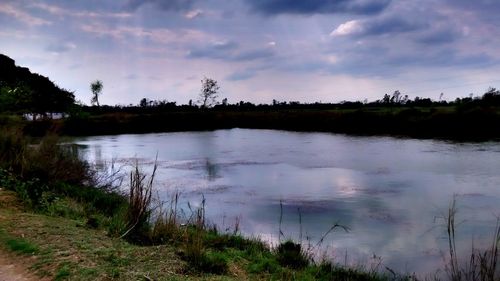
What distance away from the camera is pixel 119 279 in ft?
16.6

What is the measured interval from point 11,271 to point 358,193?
11.3m

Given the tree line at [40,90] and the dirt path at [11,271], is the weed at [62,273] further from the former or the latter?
the tree line at [40,90]

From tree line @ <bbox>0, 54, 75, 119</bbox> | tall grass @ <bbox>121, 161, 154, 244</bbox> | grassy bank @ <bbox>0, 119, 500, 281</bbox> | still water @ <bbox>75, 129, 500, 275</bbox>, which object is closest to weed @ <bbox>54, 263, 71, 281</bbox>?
grassy bank @ <bbox>0, 119, 500, 281</bbox>

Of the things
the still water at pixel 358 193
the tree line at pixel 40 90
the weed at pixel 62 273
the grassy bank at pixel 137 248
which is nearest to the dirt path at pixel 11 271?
the grassy bank at pixel 137 248

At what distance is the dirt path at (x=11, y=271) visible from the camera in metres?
5.07

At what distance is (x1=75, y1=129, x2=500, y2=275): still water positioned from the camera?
9594mm

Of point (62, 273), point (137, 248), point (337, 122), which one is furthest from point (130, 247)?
Result: point (337, 122)

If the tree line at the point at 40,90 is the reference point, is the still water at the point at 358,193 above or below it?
below

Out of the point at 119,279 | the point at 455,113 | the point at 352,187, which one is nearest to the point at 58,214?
the point at 119,279

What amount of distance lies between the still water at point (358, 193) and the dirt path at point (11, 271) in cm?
496

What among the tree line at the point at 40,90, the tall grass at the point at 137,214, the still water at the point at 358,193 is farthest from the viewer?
the tree line at the point at 40,90

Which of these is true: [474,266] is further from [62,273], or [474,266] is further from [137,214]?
[62,273]

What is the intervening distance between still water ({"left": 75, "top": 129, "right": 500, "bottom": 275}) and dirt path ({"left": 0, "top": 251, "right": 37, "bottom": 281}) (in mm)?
4962

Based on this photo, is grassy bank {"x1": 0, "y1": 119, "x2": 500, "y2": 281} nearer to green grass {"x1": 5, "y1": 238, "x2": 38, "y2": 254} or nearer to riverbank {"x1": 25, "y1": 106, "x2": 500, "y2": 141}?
green grass {"x1": 5, "y1": 238, "x2": 38, "y2": 254}
